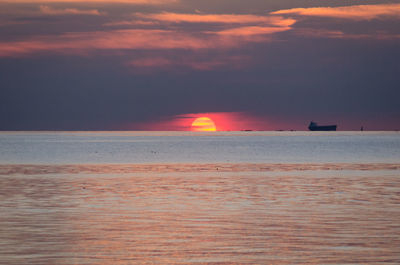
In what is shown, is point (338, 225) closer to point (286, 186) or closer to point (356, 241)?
point (356, 241)

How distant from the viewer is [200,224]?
20.2 m

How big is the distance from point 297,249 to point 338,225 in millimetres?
4141

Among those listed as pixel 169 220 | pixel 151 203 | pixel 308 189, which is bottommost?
pixel 169 220

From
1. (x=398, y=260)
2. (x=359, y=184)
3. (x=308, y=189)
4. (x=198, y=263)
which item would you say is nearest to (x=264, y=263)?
(x=198, y=263)

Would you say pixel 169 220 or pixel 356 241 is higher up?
pixel 169 220

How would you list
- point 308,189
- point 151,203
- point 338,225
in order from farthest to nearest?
1. point 308,189
2. point 151,203
3. point 338,225

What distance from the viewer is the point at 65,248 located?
16344 mm

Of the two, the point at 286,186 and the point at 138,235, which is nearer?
the point at 138,235

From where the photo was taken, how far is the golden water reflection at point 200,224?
15.4 m

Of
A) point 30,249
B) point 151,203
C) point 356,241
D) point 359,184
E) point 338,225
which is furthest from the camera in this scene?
point 359,184

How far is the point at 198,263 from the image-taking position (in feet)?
47.8

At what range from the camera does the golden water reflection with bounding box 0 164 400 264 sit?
15414mm

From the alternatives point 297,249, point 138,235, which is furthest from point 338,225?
point 138,235

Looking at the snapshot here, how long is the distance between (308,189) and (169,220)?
1312 cm
